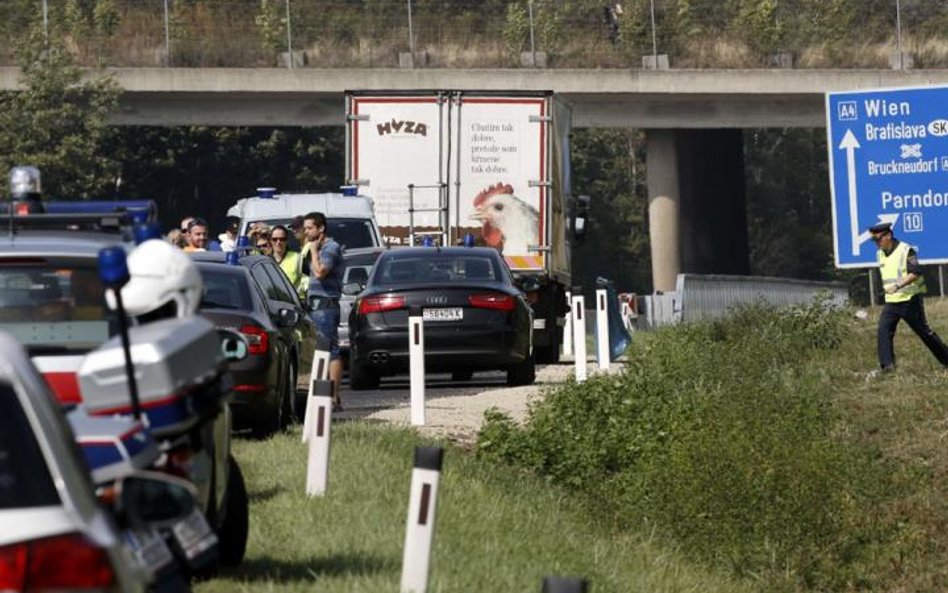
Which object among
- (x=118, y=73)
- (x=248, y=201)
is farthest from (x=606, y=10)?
(x=248, y=201)

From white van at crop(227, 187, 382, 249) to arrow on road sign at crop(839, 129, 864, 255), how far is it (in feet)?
21.3

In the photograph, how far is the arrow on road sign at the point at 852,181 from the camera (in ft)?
105

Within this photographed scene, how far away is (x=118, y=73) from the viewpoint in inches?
2181

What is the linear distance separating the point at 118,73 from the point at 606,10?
10983 millimetres

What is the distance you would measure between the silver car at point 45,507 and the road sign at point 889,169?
2651 centimetres

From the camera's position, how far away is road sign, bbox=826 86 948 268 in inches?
1253

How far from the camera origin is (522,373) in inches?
979

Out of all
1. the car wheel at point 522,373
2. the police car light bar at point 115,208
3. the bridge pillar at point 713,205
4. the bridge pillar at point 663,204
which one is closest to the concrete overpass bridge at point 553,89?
the bridge pillar at point 663,204

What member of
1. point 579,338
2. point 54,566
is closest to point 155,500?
point 54,566

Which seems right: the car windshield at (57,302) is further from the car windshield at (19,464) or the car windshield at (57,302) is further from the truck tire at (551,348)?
the truck tire at (551,348)

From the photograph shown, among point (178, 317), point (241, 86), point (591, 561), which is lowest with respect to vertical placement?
point (591, 561)

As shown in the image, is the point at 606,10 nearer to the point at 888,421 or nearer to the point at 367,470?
the point at 888,421

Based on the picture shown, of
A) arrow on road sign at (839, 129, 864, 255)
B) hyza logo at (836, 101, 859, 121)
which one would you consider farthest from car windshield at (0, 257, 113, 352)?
hyza logo at (836, 101, 859, 121)

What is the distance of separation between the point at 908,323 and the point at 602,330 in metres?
3.22
